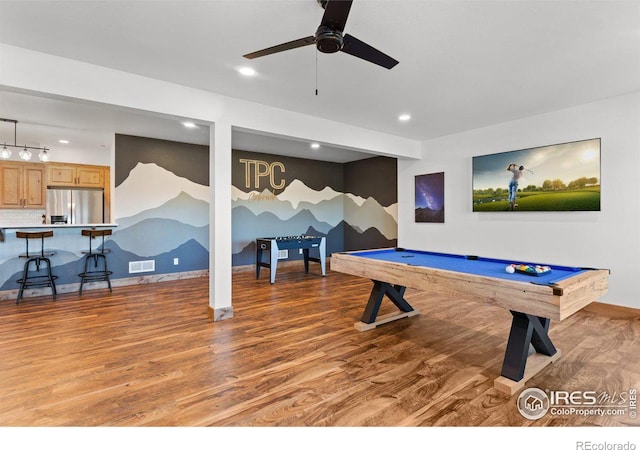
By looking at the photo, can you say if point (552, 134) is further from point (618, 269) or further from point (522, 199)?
point (618, 269)

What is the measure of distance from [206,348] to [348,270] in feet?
5.00

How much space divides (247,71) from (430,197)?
3870mm

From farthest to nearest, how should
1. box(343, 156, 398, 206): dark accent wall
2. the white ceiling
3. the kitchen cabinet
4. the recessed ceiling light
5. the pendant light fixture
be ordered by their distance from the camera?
box(343, 156, 398, 206): dark accent wall, the kitchen cabinet, the pendant light fixture, the recessed ceiling light, the white ceiling

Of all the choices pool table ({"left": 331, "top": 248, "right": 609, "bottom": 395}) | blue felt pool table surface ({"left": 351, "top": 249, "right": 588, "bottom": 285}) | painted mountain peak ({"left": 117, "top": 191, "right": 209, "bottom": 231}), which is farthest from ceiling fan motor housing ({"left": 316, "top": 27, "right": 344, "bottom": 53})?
painted mountain peak ({"left": 117, "top": 191, "right": 209, "bottom": 231})

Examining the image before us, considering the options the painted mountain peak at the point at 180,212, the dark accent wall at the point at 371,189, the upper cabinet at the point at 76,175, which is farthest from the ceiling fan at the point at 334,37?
the upper cabinet at the point at 76,175

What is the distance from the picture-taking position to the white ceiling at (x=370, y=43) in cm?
209

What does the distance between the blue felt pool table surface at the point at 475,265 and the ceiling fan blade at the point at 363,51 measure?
166cm

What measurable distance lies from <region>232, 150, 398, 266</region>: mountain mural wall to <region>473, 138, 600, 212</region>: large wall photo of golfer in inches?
81.9

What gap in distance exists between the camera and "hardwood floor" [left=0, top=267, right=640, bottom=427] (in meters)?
1.82

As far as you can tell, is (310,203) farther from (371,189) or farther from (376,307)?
(376,307)

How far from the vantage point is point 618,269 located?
143 inches

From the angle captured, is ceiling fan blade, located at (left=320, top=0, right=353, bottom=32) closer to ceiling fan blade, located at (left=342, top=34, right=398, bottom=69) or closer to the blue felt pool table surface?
ceiling fan blade, located at (left=342, top=34, right=398, bottom=69)

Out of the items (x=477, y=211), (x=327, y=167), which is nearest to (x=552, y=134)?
(x=477, y=211)

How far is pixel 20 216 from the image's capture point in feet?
19.4
